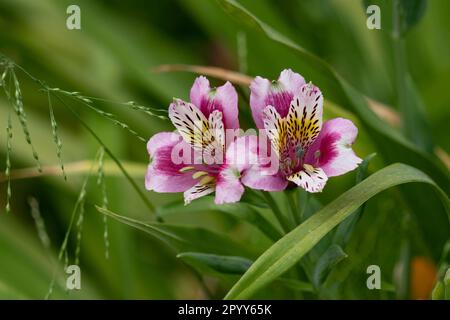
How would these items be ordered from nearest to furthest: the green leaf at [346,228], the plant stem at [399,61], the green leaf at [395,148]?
the green leaf at [346,228], the green leaf at [395,148], the plant stem at [399,61]

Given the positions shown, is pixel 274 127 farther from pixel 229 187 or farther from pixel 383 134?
pixel 383 134

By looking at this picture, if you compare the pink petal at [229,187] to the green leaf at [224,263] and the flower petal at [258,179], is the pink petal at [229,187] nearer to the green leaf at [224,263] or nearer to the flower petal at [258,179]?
the flower petal at [258,179]

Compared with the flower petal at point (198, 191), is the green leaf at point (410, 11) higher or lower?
higher

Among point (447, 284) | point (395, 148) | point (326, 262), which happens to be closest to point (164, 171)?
point (326, 262)

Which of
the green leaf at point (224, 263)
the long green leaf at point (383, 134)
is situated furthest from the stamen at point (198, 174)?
the long green leaf at point (383, 134)

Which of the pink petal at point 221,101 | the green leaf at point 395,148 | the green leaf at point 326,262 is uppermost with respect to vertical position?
the green leaf at point 395,148

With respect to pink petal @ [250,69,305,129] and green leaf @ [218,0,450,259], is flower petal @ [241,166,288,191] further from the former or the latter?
green leaf @ [218,0,450,259]
